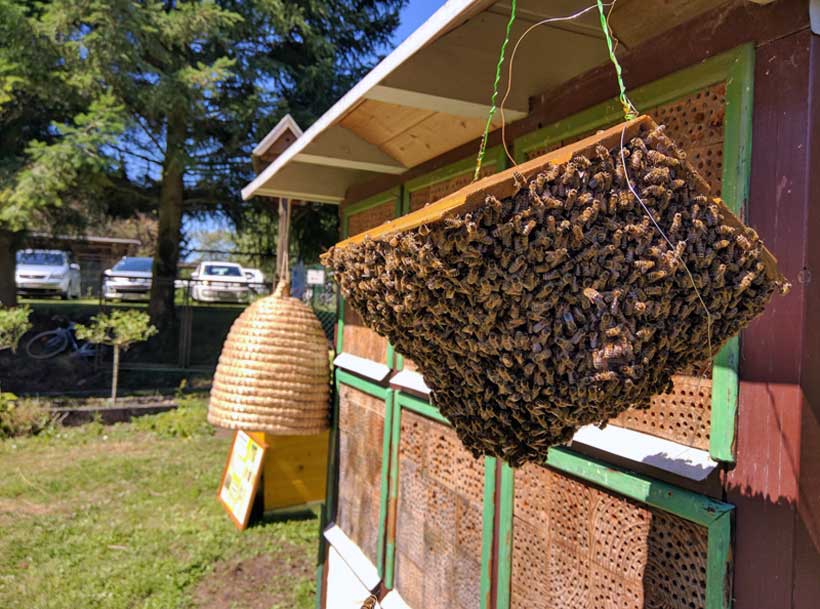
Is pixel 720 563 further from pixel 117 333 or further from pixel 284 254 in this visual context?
pixel 117 333

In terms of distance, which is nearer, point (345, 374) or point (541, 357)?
point (541, 357)

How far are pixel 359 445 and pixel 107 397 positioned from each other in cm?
678

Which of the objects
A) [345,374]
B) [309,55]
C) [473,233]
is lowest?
[345,374]

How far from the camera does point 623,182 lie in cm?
88

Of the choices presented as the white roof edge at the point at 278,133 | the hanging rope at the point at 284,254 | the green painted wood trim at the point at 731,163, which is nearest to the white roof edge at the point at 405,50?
the green painted wood trim at the point at 731,163

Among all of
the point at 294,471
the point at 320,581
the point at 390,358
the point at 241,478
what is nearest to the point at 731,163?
the point at 390,358

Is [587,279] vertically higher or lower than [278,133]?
lower

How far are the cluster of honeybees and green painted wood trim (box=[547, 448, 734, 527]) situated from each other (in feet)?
1.58

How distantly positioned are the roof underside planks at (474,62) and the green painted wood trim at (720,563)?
111 cm

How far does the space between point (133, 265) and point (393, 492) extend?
1547 cm

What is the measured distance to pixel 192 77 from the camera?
7988mm

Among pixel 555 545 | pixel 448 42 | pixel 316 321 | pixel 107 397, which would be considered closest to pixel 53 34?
pixel 107 397

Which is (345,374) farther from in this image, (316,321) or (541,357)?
(541,357)

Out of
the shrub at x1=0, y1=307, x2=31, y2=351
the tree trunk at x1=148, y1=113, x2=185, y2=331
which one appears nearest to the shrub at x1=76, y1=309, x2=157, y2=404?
the shrub at x1=0, y1=307, x2=31, y2=351
